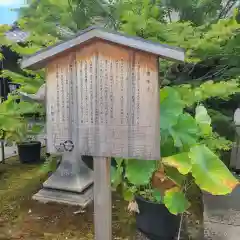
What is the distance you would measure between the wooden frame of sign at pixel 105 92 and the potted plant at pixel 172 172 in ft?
2.20

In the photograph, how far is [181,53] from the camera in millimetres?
2141

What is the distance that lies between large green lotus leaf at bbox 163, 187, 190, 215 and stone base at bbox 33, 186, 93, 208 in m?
2.09

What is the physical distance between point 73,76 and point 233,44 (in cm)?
364

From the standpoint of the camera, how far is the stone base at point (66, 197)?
4.76m

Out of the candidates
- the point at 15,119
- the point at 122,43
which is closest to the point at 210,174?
Answer: the point at 122,43

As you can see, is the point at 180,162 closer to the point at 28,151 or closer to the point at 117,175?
the point at 117,175

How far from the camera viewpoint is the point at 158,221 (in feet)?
11.4

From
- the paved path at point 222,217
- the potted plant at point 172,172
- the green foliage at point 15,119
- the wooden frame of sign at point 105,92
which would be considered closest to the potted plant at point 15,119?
the green foliage at point 15,119

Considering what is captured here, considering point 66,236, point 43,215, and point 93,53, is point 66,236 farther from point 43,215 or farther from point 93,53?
point 93,53

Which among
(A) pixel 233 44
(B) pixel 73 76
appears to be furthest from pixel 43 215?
(A) pixel 233 44

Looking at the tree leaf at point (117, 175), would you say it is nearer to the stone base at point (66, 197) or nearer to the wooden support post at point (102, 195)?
the wooden support post at point (102, 195)

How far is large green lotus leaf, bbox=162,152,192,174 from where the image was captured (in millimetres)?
2746

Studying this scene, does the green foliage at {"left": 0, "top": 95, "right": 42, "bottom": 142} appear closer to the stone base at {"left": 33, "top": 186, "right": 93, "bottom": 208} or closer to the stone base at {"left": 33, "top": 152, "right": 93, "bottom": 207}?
the stone base at {"left": 33, "top": 152, "right": 93, "bottom": 207}

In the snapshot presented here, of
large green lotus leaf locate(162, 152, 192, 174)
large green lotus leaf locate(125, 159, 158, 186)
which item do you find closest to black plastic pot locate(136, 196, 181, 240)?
large green lotus leaf locate(125, 159, 158, 186)
